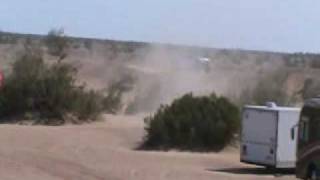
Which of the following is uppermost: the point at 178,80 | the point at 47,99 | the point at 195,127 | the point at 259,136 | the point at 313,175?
the point at 178,80

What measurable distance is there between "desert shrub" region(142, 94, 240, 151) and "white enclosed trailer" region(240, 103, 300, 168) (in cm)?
745

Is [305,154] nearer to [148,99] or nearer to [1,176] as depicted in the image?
[1,176]

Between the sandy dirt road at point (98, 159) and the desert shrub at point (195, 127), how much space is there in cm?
87

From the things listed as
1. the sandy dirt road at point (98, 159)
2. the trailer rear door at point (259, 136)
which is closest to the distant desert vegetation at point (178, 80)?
the sandy dirt road at point (98, 159)

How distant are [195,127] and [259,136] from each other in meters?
8.58

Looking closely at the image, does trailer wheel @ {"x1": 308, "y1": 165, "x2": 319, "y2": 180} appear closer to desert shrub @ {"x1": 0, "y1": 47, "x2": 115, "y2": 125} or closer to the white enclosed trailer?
the white enclosed trailer

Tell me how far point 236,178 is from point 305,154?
2.68m

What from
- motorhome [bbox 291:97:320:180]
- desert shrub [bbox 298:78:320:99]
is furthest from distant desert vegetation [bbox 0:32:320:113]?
motorhome [bbox 291:97:320:180]

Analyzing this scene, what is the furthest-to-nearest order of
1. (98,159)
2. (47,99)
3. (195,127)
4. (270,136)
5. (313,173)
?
(47,99) < (195,127) < (98,159) < (270,136) < (313,173)

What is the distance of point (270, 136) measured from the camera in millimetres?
33188

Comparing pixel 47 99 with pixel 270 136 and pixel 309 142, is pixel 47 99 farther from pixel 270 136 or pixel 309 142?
pixel 309 142

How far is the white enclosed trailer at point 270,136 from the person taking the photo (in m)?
32.9

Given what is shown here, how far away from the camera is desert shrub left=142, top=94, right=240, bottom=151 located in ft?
137

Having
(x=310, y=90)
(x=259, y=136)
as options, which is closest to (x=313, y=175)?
(x=259, y=136)
